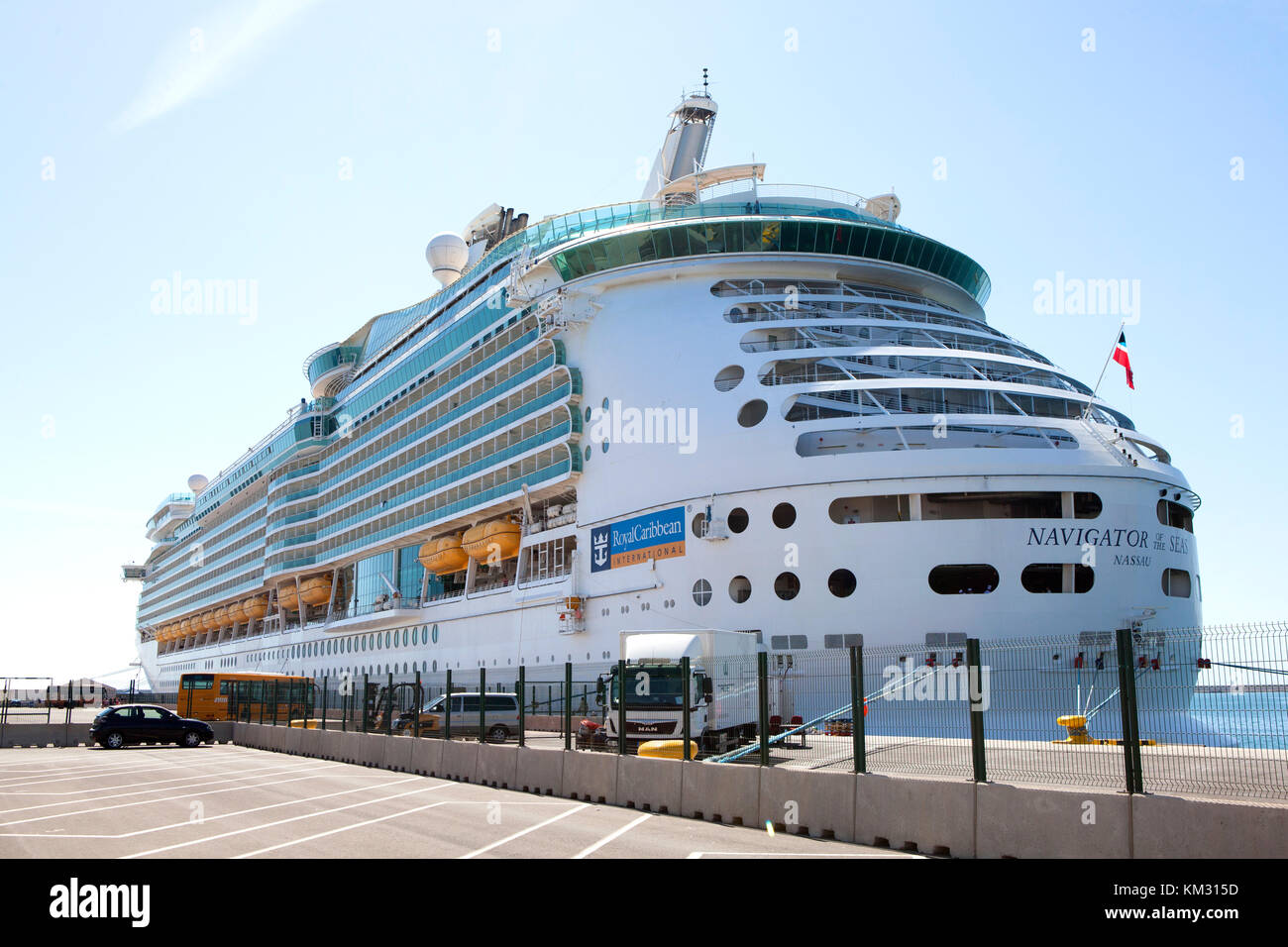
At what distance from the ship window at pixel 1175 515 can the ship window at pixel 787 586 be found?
940 centimetres

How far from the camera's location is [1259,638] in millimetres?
9375

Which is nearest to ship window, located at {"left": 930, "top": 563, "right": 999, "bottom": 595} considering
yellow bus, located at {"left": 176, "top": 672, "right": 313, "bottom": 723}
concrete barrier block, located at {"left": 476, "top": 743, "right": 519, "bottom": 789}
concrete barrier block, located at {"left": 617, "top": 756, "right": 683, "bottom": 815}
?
concrete barrier block, located at {"left": 476, "top": 743, "right": 519, "bottom": 789}

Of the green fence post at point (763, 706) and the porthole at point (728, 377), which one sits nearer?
the green fence post at point (763, 706)

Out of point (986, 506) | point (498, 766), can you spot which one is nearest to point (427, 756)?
point (498, 766)

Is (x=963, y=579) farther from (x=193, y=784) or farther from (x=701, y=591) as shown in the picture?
(x=193, y=784)

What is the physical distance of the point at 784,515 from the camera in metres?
28.3

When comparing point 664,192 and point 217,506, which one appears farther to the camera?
point 217,506

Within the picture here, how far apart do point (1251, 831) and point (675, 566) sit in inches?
886

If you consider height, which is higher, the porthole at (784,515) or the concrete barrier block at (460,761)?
the porthole at (784,515)

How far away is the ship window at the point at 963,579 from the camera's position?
26.3m

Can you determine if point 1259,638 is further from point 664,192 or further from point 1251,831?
→ point 664,192

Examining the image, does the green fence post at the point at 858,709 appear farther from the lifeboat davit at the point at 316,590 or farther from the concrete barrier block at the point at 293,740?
the lifeboat davit at the point at 316,590

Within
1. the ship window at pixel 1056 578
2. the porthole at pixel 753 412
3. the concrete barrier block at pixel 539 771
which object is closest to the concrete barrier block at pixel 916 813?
the concrete barrier block at pixel 539 771
